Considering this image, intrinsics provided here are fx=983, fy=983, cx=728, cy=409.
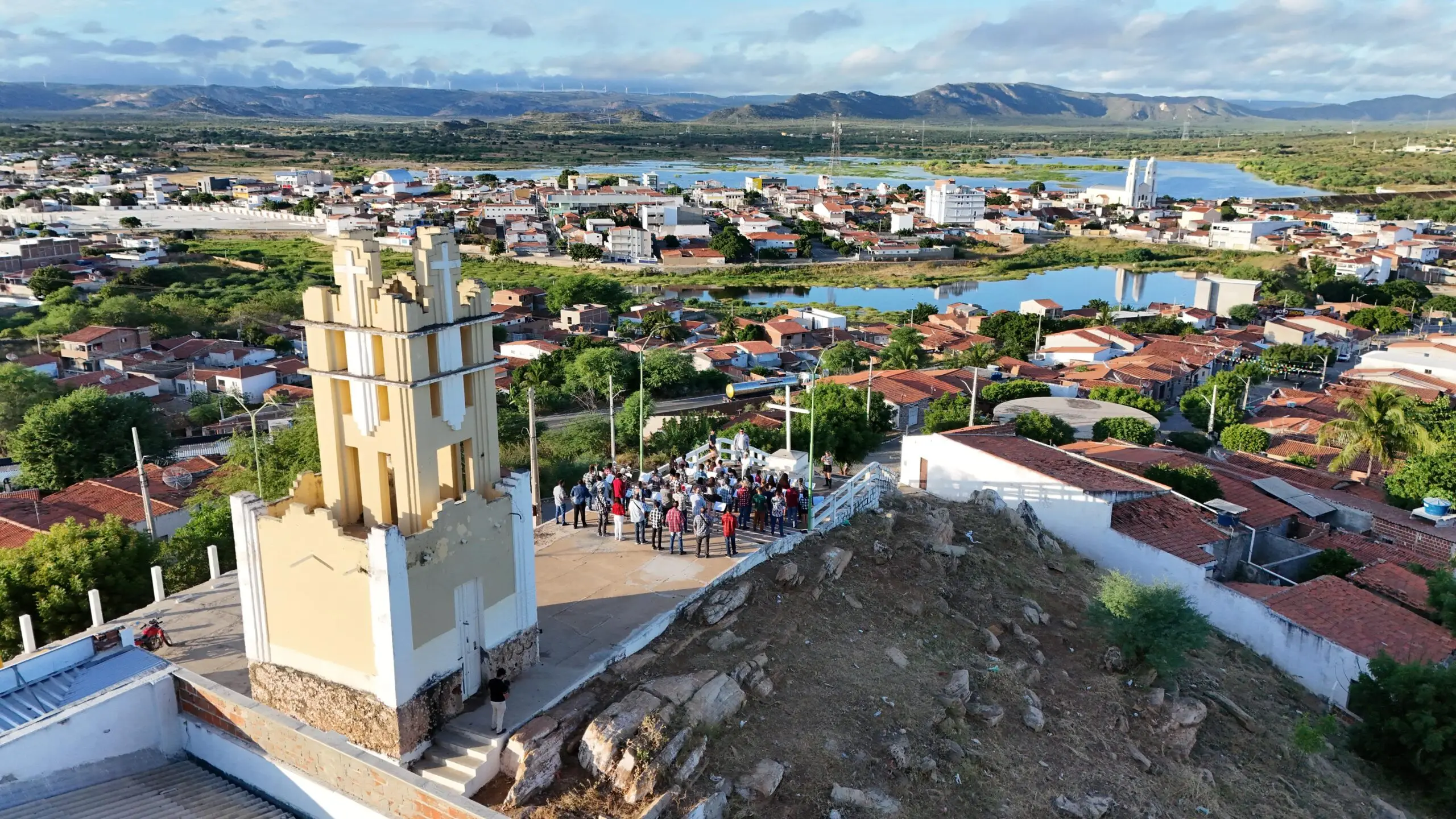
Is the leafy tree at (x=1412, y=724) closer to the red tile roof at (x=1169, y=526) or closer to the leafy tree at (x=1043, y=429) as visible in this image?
the red tile roof at (x=1169, y=526)

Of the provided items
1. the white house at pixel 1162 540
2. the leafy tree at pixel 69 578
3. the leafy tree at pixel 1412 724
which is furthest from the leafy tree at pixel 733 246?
the leafy tree at pixel 1412 724

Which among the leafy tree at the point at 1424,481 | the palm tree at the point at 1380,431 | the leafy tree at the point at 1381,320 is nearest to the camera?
the leafy tree at the point at 1424,481

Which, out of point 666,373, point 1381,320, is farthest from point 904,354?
point 1381,320

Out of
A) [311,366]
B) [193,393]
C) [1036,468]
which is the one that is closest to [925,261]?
[193,393]

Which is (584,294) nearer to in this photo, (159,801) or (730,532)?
(730,532)

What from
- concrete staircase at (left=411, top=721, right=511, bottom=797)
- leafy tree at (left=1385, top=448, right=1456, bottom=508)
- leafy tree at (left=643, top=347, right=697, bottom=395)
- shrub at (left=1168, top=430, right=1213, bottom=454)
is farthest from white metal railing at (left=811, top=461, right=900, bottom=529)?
leafy tree at (left=643, top=347, right=697, bottom=395)
